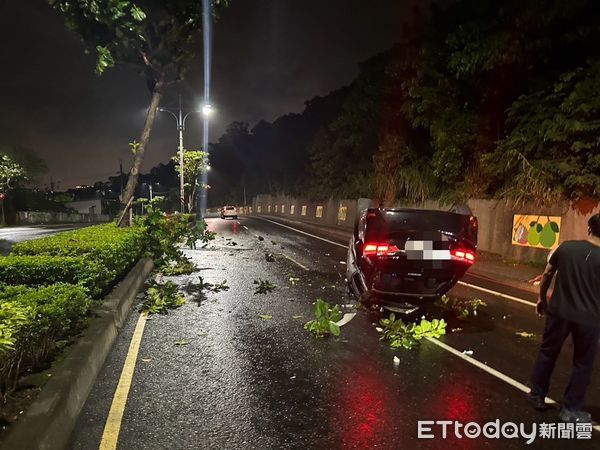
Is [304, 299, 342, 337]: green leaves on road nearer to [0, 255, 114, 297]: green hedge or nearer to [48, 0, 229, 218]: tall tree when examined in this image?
[0, 255, 114, 297]: green hedge

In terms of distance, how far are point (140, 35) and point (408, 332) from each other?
945 centimetres

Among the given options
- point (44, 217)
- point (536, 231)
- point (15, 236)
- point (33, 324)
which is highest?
point (536, 231)

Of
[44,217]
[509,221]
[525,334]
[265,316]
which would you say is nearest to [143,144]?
[265,316]

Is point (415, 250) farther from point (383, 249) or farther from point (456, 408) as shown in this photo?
point (456, 408)

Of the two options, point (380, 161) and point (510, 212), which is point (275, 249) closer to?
point (510, 212)

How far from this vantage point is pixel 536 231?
1456 cm

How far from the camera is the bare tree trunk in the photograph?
43.3ft

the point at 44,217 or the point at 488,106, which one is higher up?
the point at 488,106

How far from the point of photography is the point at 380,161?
26.8 meters

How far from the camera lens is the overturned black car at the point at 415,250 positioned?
695 centimetres

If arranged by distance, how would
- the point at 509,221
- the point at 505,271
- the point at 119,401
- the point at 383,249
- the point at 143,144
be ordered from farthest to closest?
the point at 509,221 < the point at 143,144 < the point at 505,271 < the point at 383,249 < the point at 119,401

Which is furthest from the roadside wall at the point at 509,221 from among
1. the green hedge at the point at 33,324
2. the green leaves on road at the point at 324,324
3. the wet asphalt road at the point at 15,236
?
the wet asphalt road at the point at 15,236

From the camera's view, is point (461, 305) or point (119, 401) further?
point (461, 305)

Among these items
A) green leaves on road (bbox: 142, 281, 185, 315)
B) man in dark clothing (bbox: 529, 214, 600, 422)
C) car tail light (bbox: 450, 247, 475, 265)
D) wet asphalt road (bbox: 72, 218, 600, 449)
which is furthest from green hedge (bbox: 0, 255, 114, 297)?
man in dark clothing (bbox: 529, 214, 600, 422)
